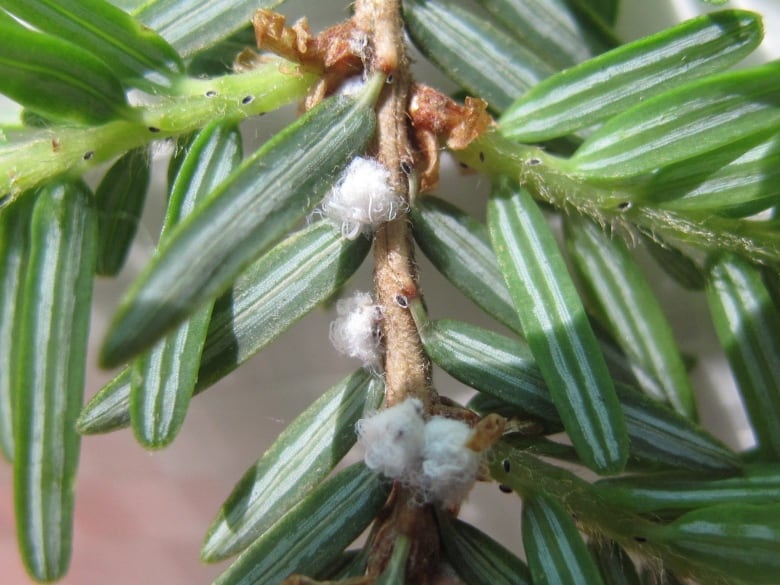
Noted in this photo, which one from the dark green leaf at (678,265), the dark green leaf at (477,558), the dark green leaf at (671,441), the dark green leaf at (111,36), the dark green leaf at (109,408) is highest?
the dark green leaf at (678,265)

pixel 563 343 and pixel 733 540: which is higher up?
pixel 563 343

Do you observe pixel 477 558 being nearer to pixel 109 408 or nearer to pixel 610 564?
pixel 610 564

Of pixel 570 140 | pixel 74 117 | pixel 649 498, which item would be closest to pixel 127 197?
pixel 74 117

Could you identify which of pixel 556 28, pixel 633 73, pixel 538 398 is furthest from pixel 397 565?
pixel 556 28

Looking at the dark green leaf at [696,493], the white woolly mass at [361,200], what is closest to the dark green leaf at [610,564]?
the dark green leaf at [696,493]

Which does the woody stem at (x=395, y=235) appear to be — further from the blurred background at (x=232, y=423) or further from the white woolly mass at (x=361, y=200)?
the blurred background at (x=232, y=423)

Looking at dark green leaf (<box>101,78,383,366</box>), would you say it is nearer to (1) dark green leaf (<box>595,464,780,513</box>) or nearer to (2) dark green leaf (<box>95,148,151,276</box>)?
(2) dark green leaf (<box>95,148,151,276</box>)
